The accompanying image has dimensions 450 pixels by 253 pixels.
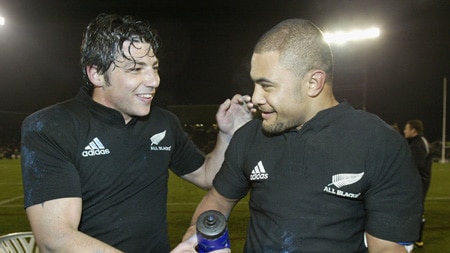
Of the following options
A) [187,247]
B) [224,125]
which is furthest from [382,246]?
[224,125]

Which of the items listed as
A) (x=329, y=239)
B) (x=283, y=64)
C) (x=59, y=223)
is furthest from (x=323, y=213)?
(x=59, y=223)

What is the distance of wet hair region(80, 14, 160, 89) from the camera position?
8.81 ft

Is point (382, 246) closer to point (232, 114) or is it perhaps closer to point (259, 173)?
point (259, 173)

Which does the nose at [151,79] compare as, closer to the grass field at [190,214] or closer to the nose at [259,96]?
the nose at [259,96]

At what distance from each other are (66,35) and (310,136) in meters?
34.2

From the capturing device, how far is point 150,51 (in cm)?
279

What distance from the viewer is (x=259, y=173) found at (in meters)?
2.38

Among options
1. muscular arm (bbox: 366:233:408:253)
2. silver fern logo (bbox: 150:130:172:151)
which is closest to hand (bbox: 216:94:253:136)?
silver fern logo (bbox: 150:130:172:151)

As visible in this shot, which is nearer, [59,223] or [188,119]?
[59,223]

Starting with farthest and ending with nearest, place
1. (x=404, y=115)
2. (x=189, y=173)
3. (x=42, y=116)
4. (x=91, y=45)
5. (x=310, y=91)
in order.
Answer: (x=404, y=115) → (x=189, y=173) → (x=91, y=45) → (x=42, y=116) → (x=310, y=91)

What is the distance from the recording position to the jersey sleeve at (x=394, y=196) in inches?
79.2

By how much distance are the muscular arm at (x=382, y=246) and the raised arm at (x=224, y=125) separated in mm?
1231

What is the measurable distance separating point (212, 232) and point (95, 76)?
1.40m

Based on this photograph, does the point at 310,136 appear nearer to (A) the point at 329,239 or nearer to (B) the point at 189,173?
(A) the point at 329,239
